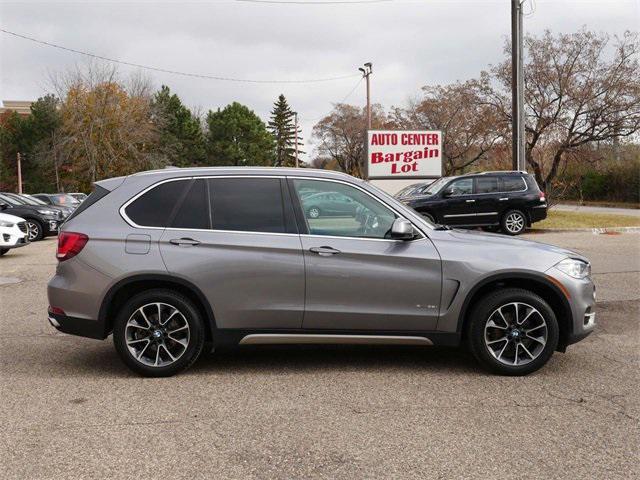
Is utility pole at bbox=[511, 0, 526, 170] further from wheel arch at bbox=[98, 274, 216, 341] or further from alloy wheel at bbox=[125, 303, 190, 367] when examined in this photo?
alloy wheel at bbox=[125, 303, 190, 367]

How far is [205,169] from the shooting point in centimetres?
538

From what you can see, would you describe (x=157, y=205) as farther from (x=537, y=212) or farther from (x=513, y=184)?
(x=537, y=212)

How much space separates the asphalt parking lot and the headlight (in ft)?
2.76

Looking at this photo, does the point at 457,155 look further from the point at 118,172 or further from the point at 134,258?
the point at 134,258

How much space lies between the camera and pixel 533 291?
5125mm

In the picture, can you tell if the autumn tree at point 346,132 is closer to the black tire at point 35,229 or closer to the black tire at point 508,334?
the black tire at point 35,229

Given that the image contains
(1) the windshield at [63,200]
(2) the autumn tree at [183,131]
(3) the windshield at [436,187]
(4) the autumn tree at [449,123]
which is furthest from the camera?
(2) the autumn tree at [183,131]

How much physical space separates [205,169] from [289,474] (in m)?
2.94

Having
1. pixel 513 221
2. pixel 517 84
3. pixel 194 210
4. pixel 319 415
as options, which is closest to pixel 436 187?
pixel 513 221

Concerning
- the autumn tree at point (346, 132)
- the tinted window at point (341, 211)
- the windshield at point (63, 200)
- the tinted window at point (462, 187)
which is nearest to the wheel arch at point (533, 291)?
the tinted window at point (341, 211)

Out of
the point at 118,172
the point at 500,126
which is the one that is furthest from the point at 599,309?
the point at 118,172

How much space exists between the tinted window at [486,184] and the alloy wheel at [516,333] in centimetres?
1337

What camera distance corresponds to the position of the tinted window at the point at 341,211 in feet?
16.6

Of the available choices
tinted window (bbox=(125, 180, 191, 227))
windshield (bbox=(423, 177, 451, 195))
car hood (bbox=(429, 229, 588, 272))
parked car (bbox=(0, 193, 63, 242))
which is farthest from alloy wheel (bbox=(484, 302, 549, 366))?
parked car (bbox=(0, 193, 63, 242))
